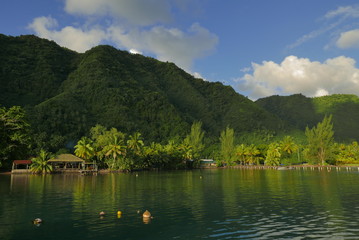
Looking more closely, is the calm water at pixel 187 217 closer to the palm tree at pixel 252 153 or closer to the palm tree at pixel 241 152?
the palm tree at pixel 252 153

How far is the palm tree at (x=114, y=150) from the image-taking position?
8812cm

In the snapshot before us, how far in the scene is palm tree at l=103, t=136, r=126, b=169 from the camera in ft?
289

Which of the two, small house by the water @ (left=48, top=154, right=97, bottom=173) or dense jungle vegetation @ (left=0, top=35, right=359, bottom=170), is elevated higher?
dense jungle vegetation @ (left=0, top=35, right=359, bottom=170)

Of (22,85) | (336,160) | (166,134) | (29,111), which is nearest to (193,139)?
(166,134)

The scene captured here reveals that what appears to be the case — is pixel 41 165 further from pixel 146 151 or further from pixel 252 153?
pixel 252 153

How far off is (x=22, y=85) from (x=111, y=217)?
181 metres

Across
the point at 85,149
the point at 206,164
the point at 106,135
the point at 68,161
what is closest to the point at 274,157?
the point at 206,164

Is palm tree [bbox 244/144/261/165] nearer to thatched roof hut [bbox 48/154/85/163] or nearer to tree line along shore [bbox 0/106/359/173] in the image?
tree line along shore [bbox 0/106/359/173]

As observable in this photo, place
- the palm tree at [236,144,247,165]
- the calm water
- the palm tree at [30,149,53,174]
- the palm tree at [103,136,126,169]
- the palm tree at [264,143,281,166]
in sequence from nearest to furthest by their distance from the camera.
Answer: the calm water, the palm tree at [30,149,53,174], the palm tree at [103,136,126,169], the palm tree at [264,143,281,166], the palm tree at [236,144,247,165]

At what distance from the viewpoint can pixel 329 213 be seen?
24.3m

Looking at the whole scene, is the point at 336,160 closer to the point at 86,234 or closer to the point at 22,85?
the point at 86,234

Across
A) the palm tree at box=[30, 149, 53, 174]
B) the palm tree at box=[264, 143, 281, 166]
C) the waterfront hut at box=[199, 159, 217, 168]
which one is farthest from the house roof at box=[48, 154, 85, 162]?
the palm tree at box=[264, 143, 281, 166]

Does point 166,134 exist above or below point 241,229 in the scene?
above

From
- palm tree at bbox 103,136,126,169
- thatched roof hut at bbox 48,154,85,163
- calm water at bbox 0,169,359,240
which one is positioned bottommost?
calm water at bbox 0,169,359,240
